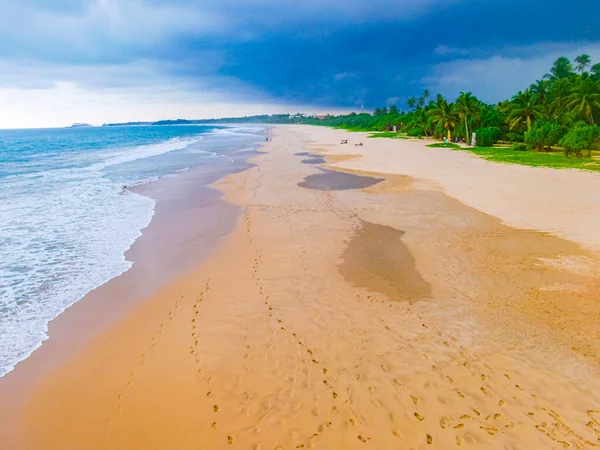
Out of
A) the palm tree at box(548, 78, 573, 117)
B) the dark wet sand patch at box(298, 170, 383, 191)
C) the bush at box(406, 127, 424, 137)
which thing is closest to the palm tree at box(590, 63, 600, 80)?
the palm tree at box(548, 78, 573, 117)

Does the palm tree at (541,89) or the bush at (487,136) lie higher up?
the palm tree at (541,89)

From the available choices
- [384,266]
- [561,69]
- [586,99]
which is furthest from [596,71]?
[384,266]

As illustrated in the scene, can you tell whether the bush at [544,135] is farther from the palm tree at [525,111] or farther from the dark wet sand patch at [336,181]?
the dark wet sand patch at [336,181]

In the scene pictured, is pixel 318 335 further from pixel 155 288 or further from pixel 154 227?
pixel 154 227

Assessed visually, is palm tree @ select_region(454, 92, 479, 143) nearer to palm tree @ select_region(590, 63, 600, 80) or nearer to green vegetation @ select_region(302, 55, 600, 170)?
green vegetation @ select_region(302, 55, 600, 170)

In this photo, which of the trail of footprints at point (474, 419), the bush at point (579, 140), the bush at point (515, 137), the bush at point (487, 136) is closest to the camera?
the trail of footprints at point (474, 419)

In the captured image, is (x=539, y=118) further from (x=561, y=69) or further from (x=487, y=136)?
(x=561, y=69)

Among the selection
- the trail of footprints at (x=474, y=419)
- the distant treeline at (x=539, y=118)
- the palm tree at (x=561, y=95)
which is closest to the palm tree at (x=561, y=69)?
the distant treeline at (x=539, y=118)
